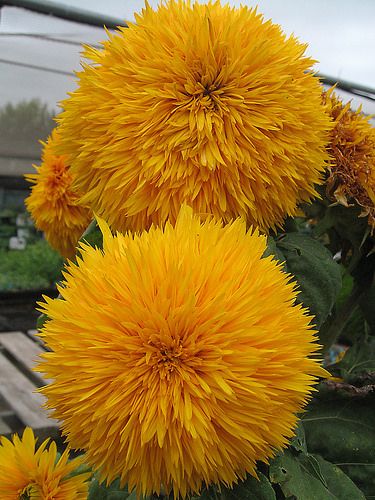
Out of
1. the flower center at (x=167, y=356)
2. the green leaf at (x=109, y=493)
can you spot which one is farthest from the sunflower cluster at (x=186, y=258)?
the green leaf at (x=109, y=493)

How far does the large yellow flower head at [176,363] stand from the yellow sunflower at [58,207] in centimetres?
28

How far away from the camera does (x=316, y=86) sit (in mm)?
403

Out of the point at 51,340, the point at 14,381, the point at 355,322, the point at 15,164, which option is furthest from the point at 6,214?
the point at 51,340

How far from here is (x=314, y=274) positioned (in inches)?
17.0

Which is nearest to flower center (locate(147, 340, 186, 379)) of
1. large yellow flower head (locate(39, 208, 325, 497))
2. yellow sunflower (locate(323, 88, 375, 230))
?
large yellow flower head (locate(39, 208, 325, 497))

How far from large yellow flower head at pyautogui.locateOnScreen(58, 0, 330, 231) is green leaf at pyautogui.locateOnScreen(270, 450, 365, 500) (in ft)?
0.54

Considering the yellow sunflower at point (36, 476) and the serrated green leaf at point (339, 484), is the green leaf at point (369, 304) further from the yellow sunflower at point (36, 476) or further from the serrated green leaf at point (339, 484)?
the yellow sunflower at point (36, 476)

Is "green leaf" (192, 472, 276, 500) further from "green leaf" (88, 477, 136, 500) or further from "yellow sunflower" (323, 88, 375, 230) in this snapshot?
"yellow sunflower" (323, 88, 375, 230)

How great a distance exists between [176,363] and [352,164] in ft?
0.85

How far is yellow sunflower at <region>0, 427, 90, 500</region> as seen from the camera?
48 cm

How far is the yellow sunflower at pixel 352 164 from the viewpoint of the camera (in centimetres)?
46

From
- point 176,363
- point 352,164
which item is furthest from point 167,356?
point 352,164

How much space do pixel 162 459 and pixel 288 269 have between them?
0.19 metres

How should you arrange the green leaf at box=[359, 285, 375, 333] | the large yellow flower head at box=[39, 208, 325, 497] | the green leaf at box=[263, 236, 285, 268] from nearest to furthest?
the large yellow flower head at box=[39, 208, 325, 497], the green leaf at box=[263, 236, 285, 268], the green leaf at box=[359, 285, 375, 333]
